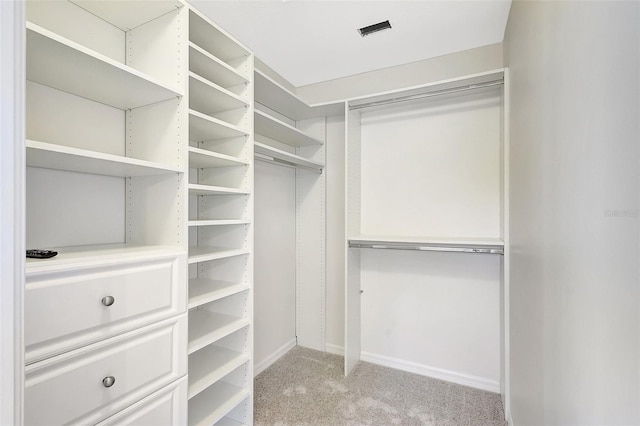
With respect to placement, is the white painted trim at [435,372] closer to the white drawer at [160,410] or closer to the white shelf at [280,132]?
the white drawer at [160,410]

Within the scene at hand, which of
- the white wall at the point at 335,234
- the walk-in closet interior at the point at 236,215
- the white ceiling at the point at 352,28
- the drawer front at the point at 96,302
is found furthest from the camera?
the white wall at the point at 335,234

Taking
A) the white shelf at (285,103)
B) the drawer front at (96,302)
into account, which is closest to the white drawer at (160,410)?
the drawer front at (96,302)

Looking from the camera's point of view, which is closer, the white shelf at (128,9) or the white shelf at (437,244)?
the white shelf at (128,9)

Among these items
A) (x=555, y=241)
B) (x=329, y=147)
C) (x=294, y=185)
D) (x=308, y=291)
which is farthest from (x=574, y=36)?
(x=308, y=291)

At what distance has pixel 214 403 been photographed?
1.65m

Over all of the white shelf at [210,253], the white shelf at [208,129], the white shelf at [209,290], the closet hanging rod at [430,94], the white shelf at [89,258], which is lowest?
the white shelf at [209,290]

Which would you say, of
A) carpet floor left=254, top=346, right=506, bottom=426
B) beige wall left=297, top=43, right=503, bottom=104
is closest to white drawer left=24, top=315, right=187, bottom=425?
carpet floor left=254, top=346, right=506, bottom=426

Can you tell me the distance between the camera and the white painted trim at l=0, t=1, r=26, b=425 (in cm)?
48

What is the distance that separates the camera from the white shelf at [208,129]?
1.47 metres

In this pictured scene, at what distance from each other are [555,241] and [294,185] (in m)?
2.27

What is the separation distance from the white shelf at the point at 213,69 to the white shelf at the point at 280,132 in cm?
24

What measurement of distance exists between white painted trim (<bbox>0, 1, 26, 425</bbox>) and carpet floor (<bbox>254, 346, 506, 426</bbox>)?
171 centimetres

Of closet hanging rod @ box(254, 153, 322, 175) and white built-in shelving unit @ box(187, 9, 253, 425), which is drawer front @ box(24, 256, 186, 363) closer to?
white built-in shelving unit @ box(187, 9, 253, 425)

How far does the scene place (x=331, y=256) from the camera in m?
2.80
